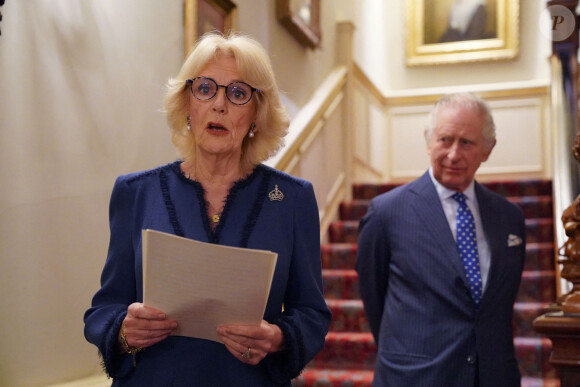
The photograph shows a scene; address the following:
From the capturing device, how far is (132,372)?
65.2 inches

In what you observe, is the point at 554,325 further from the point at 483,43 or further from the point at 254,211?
the point at 483,43

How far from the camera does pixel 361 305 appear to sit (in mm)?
5086

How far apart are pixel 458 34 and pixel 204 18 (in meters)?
5.84

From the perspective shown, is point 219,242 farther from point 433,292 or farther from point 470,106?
point 470,106

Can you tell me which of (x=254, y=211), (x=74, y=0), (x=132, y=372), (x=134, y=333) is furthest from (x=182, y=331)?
(x=74, y=0)

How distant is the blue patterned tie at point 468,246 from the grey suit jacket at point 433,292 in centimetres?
4

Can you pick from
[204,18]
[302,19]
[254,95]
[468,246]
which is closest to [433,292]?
[468,246]

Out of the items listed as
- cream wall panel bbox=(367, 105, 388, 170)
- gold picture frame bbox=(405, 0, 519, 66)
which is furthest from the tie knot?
gold picture frame bbox=(405, 0, 519, 66)

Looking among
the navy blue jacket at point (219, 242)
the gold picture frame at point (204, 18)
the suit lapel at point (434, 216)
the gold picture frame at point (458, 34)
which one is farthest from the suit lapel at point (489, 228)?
the gold picture frame at point (458, 34)

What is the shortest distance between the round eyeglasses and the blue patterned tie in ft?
4.18

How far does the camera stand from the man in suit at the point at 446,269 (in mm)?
2576

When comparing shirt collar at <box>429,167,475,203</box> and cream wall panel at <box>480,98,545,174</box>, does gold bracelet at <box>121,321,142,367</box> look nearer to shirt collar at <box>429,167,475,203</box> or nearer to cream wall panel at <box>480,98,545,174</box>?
shirt collar at <box>429,167,475,203</box>

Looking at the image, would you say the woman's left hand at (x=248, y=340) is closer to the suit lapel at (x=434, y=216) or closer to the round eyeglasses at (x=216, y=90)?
the round eyeglasses at (x=216, y=90)

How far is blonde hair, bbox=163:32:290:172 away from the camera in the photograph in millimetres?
1762
